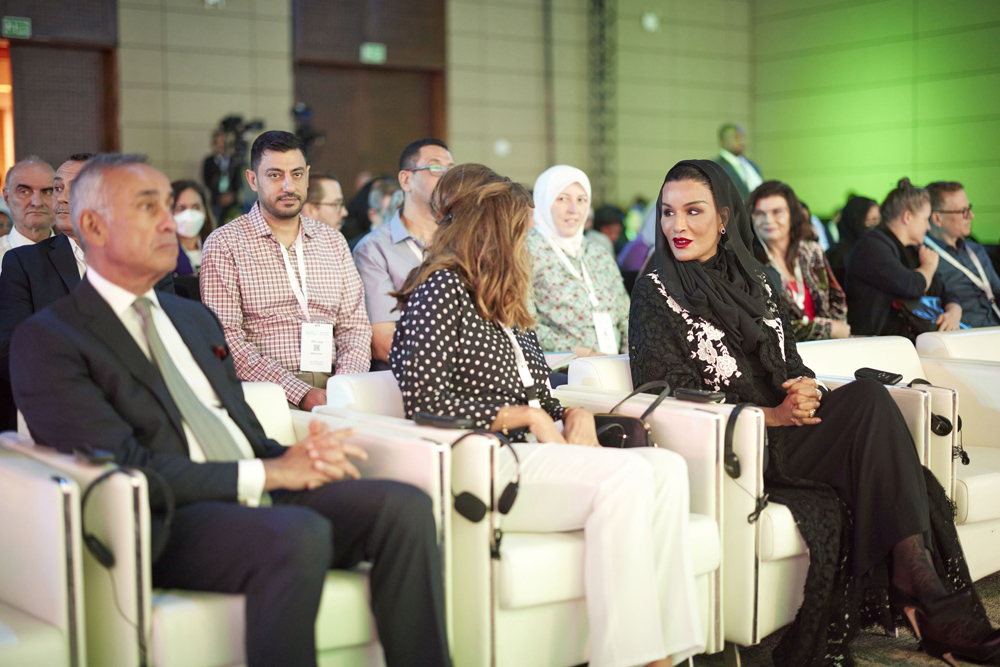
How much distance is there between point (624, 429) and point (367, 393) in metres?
0.67

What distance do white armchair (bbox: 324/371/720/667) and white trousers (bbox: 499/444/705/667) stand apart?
7 centimetres

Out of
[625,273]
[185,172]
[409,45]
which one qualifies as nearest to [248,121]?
[185,172]

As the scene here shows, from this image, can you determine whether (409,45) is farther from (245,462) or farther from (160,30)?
(245,462)

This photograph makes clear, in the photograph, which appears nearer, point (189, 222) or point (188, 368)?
point (188, 368)

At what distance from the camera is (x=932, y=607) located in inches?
96.0

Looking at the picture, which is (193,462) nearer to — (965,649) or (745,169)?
(965,649)

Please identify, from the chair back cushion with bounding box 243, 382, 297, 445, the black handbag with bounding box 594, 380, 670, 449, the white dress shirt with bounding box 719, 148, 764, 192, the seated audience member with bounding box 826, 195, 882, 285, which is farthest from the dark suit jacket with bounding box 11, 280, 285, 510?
the white dress shirt with bounding box 719, 148, 764, 192

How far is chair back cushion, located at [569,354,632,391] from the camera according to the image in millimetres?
2938

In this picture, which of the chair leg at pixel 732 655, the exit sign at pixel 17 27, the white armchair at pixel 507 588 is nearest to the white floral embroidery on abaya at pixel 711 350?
the chair leg at pixel 732 655

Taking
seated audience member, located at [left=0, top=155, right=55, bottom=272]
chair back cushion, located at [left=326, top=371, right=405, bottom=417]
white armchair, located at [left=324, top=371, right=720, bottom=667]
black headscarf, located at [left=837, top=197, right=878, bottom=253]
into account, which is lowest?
white armchair, located at [left=324, top=371, right=720, bottom=667]

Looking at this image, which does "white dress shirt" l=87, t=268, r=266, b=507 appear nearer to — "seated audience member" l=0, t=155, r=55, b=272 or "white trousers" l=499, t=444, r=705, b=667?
"white trousers" l=499, t=444, r=705, b=667

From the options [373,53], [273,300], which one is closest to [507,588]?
[273,300]

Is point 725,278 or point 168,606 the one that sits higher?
point 725,278

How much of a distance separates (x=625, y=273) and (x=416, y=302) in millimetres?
3645
